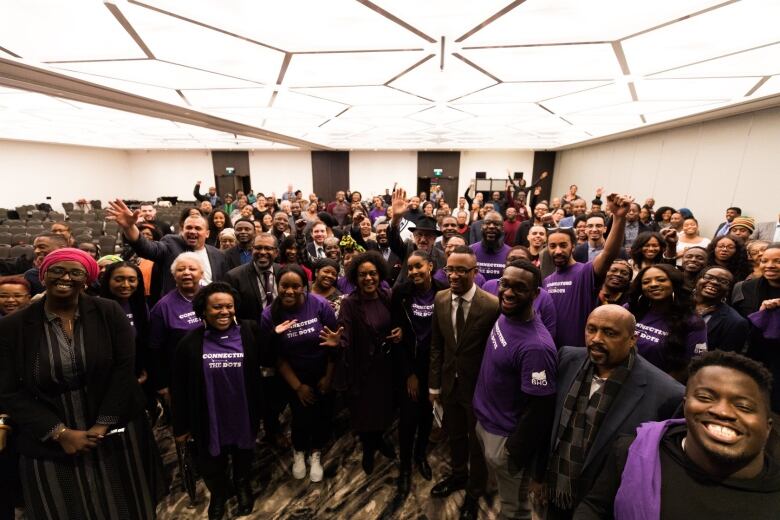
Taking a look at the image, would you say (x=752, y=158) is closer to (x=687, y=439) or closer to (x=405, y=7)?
(x=405, y=7)

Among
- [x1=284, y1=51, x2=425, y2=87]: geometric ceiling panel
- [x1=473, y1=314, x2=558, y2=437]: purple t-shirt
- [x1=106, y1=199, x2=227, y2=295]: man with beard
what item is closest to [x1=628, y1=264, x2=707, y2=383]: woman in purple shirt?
[x1=473, y1=314, x2=558, y2=437]: purple t-shirt

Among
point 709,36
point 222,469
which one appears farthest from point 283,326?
point 709,36

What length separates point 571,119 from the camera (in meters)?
6.49

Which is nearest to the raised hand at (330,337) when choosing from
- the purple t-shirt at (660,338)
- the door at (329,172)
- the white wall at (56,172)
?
the purple t-shirt at (660,338)

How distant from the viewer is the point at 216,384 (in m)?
1.87

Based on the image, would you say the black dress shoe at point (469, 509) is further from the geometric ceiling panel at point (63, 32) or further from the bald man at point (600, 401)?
the geometric ceiling panel at point (63, 32)

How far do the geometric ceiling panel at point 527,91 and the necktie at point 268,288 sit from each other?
3.67 metres

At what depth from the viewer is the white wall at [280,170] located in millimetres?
15102

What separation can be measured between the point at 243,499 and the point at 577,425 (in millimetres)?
2081

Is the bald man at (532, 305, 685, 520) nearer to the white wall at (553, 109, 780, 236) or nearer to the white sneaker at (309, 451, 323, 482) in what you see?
the white sneaker at (309, 451, 323, 482)

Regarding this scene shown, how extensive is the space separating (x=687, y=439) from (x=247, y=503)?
2.39 metres

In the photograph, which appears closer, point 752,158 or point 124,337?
point 124,337

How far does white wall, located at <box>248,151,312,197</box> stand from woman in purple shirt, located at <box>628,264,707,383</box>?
49.1ft

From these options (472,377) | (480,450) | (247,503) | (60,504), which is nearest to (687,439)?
(472,377)
